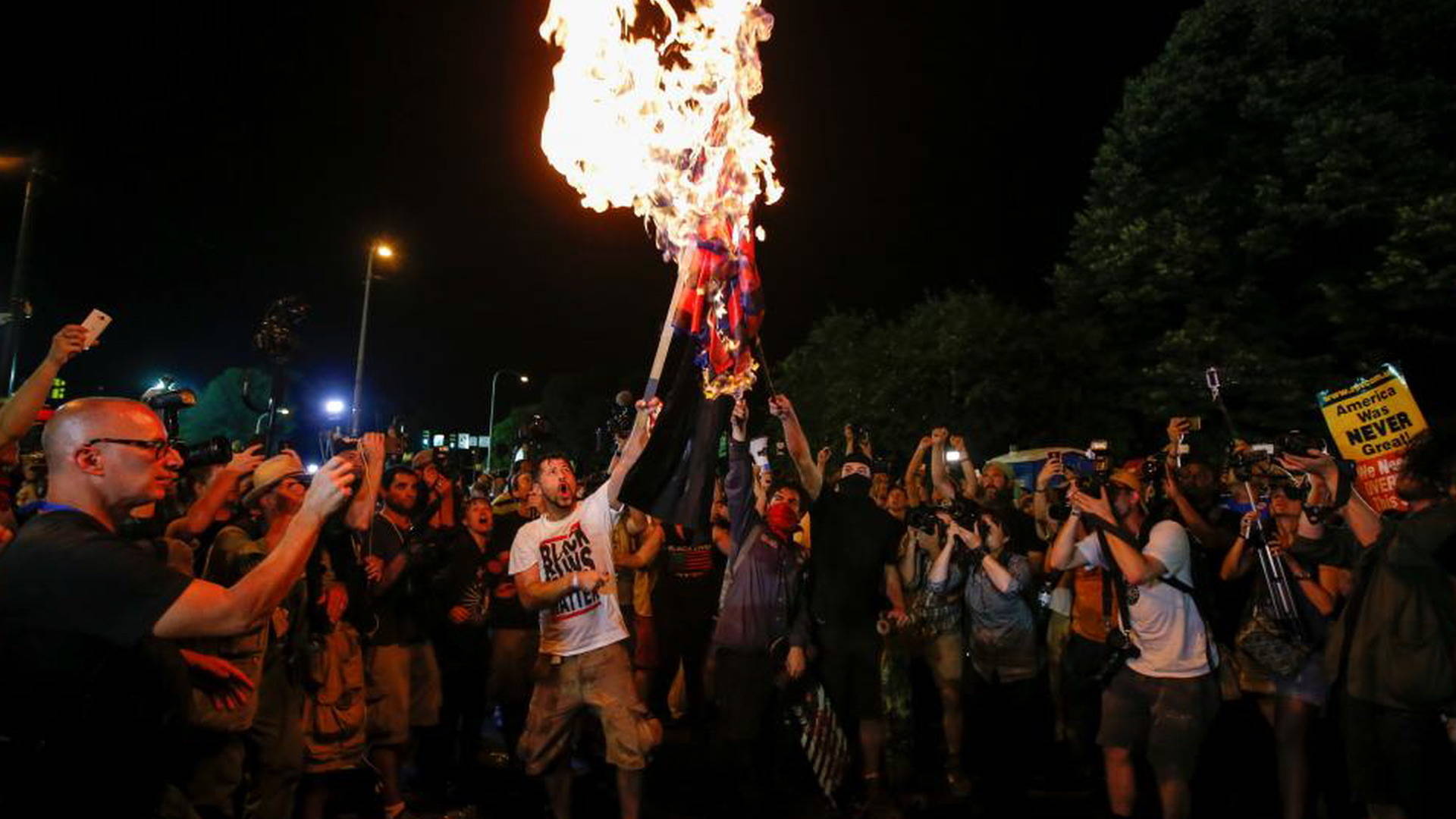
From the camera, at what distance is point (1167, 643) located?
19.2ft

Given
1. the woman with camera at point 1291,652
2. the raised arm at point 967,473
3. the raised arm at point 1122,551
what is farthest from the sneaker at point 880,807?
the raised arm at point 967,473

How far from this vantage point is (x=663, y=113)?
23.8 ft

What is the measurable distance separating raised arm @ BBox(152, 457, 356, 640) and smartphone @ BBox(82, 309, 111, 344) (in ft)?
10.9

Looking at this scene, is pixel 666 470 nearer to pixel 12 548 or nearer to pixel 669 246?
pixel 669 246

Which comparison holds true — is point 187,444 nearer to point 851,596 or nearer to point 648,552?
point 851,596

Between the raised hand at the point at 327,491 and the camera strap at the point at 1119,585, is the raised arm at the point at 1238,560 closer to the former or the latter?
the camera strap at the point at 1119,585

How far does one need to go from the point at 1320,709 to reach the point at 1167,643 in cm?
168

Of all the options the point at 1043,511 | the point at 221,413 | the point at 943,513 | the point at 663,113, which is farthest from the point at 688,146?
the point at 221,413

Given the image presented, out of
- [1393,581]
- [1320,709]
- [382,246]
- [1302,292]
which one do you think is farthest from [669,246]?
[1302,292]

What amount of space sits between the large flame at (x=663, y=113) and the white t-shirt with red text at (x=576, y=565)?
2.15 meters

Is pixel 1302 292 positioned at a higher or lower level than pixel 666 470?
higher

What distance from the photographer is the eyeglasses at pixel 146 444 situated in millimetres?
3371

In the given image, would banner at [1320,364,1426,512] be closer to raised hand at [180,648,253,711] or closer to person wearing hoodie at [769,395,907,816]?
person wearing hoodie at [769,395,907,816]

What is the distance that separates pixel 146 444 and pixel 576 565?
11.4 feet
